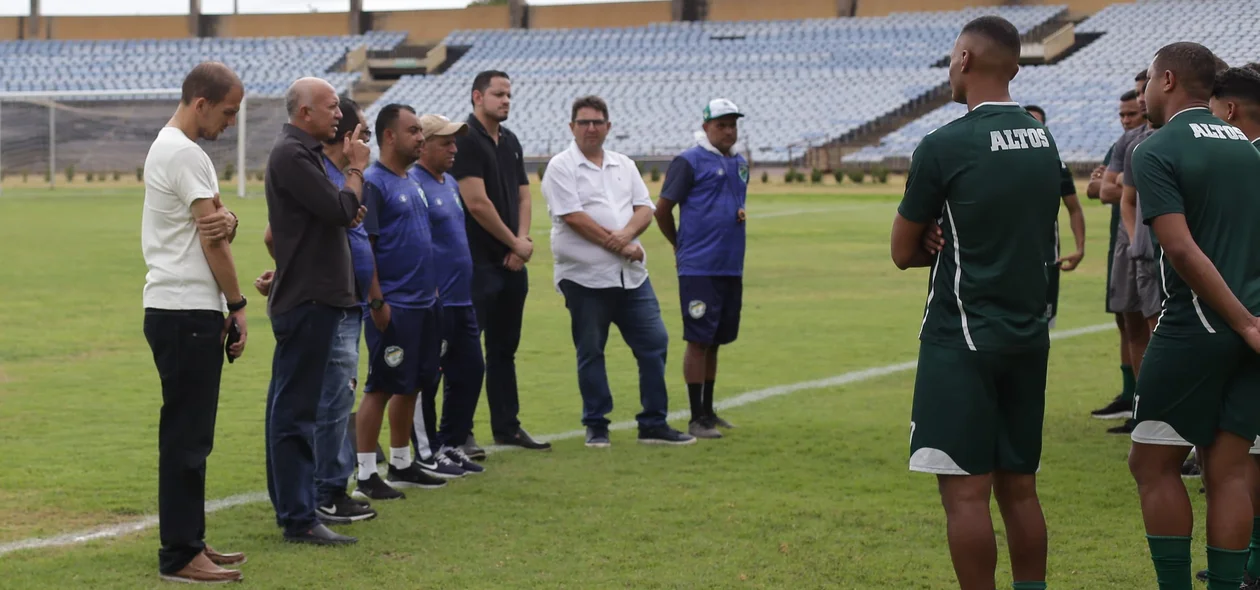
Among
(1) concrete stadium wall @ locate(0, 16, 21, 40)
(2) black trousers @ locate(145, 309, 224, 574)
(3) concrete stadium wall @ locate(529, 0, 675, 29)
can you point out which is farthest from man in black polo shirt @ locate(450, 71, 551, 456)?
(1) concrete stadium wall @ locate(0, 16, 21, 40)

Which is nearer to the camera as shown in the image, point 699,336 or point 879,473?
point 879,473

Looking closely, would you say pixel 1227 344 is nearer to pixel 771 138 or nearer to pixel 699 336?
pixel 699 336

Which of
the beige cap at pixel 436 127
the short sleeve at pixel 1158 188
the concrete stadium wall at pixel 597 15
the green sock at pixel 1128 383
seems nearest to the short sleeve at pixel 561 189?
the beige cap at pixel 436 127

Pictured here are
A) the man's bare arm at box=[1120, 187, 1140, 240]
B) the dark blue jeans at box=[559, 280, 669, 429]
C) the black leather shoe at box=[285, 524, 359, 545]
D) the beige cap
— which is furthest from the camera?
the dark blue jeans at box=[559, 280, 669, 429]

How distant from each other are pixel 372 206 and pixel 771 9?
196 ft

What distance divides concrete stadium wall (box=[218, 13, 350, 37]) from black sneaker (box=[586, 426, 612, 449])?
207ft

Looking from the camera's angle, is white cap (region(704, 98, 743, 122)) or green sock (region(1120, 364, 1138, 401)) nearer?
white cap (region(704, 98, 743, 122))

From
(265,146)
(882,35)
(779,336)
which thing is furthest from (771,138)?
(779,336)

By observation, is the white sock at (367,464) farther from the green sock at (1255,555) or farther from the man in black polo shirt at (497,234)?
the green sock at (1255,555)

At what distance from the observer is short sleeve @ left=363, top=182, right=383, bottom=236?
22.0ft

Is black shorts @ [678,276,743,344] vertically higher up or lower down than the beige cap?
lower down

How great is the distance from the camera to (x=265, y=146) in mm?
39969

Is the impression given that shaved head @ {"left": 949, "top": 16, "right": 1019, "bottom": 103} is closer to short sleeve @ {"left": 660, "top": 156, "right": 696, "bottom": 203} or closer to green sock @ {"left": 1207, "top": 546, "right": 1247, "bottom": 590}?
green sock @ {"left": 1207, "top": 546, "right": 1247, "bottom": 590}

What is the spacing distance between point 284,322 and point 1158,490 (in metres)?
3.26
